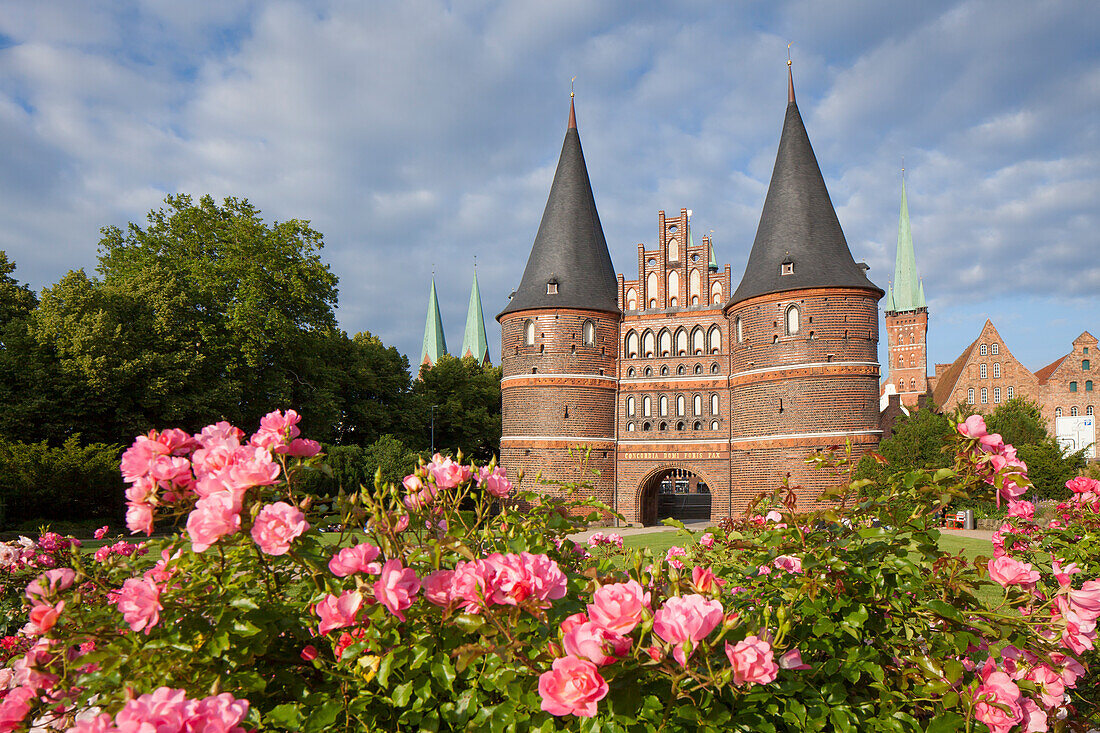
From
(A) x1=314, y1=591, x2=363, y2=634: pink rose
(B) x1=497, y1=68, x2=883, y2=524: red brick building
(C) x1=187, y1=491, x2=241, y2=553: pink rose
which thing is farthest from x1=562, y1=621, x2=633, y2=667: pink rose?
(B) x1=497, y1=68, x2=883, y2=524: red brick building

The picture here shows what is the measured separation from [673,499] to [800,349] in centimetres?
1795

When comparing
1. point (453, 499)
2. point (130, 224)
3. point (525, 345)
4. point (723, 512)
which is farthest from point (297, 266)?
point (453, 499)

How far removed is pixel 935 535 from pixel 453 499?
1872mm

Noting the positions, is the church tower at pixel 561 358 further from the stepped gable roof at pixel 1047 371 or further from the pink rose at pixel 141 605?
the stepped gable roof at pixel 1047 371

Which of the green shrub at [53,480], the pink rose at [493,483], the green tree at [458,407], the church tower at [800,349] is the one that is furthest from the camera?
the green tree at [458,407]

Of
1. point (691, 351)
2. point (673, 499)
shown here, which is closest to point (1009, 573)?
point (691, 351)

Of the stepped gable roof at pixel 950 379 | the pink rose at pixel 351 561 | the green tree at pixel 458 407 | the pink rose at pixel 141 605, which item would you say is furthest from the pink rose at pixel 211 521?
the stepped gable roof at pixel 950 379

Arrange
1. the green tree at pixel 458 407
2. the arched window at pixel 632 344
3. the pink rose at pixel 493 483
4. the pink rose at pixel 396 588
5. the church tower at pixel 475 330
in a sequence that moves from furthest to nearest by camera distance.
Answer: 1. the church tower at pixel 475 330
2. the green tree at pixel 458 407
3. the arched window at pixel 632 344
4. the pink rose at pixel 493 483
5. the pink rose at pixel 396 588

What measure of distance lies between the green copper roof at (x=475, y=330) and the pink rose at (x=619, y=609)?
81335 millimetres

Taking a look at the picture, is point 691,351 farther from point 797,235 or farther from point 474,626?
point 474,626

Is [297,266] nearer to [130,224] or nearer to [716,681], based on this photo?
[130,224]

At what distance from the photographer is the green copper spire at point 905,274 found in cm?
6825

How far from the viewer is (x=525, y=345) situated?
28.9 m

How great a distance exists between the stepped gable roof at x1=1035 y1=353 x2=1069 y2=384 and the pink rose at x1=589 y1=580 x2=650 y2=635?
→ 60.9 metres
